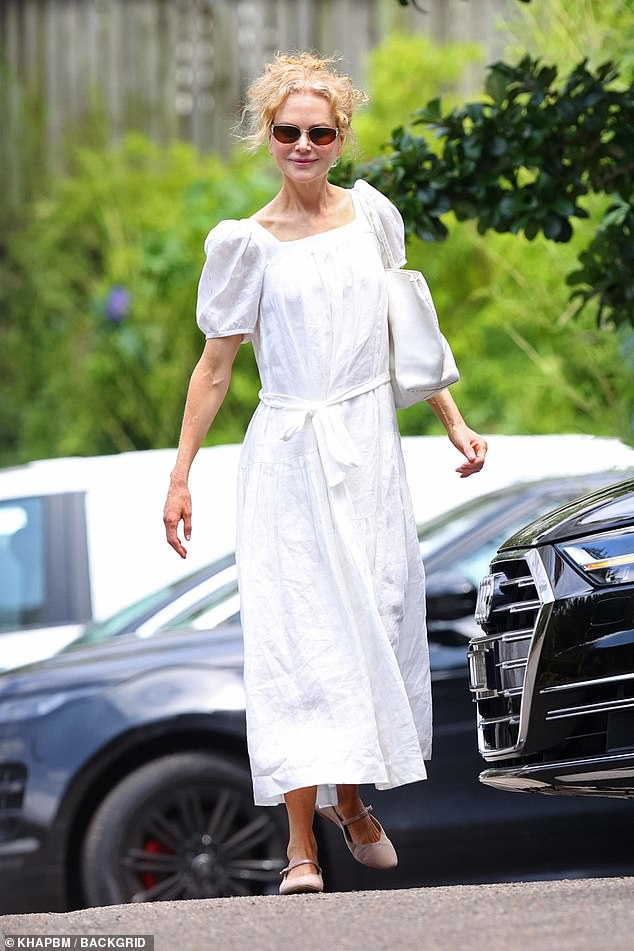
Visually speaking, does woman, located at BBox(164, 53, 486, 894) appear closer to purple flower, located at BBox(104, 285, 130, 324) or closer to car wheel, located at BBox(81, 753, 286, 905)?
car wheel, located at BBox(81, 753, 286, 905)

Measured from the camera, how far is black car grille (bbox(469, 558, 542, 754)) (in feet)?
14.6

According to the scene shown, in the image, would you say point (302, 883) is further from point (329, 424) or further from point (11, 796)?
point (11, 796)

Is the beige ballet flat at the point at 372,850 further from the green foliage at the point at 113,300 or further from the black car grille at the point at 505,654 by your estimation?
the green foliage at the point at 113,300

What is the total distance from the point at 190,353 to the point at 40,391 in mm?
1737

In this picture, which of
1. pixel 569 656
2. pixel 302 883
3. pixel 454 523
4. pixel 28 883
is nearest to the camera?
pixel 569 656

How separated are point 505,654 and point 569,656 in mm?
324

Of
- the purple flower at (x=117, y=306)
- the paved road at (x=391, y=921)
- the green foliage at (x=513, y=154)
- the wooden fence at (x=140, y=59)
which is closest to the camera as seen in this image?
the paved road at (x=391, y=921)

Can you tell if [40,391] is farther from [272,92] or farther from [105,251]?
[272,92]

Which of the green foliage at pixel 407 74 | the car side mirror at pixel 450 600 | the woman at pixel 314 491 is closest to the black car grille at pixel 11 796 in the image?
the car side mirror at pixel 450 600

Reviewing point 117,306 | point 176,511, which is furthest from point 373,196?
point 117,306

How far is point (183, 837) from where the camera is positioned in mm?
5840

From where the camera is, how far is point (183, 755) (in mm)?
5895

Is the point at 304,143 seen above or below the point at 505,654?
above

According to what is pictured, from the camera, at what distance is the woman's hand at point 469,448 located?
4.58m
